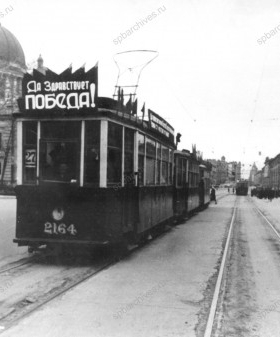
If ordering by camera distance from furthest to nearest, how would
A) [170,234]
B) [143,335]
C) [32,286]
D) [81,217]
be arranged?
[170,234] → [81,217] → [32,286] → [143,335]

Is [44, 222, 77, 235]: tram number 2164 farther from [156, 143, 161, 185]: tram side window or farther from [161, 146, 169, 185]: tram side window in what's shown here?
[161, 146, 169, 185]: tram side window

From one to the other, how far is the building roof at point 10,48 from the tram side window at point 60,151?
4510 centimetres

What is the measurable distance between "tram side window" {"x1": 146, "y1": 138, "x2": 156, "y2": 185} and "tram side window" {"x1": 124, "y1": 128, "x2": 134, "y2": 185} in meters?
1.13

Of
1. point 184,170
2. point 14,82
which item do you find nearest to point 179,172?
point 184,170

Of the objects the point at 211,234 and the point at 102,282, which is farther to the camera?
the point at 211,234

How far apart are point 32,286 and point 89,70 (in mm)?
3886

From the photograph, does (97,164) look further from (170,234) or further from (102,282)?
(170,234)

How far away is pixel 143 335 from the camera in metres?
4.54

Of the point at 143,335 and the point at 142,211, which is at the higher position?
the point at 142,211

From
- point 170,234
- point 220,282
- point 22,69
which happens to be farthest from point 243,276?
point 22,69

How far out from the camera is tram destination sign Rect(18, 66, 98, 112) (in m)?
8.18

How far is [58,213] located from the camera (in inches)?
324

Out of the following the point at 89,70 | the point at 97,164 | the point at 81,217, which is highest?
the point at 89,70

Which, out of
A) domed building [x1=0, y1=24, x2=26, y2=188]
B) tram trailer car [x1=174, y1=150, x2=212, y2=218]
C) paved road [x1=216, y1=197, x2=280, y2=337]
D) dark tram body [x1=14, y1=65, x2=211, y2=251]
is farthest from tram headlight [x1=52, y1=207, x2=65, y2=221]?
domed building [x1=0, y1=24, x2=26, y2=188]
